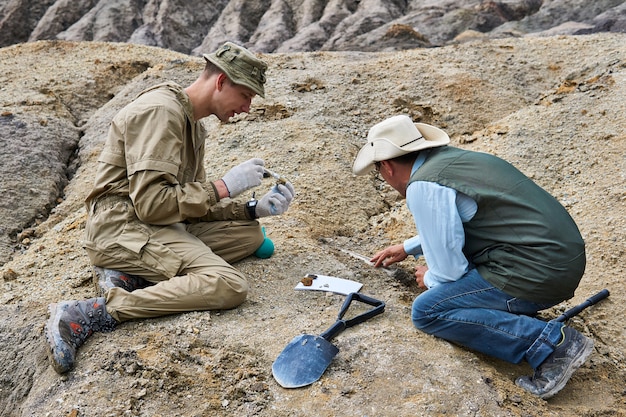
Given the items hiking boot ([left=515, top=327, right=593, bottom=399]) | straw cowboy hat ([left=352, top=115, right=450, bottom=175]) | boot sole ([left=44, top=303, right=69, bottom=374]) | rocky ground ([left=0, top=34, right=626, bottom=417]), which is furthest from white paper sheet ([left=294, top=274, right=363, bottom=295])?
A: boot sole ([left=44, top=303, right=69, bottom=374])

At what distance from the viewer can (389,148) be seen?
2.75m

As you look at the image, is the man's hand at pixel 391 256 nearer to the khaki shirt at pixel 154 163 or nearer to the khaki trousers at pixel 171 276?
the khaki trousers at pixel 171 276

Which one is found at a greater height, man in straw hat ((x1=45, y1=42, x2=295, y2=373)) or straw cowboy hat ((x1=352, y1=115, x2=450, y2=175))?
straw cowboy hat ((x1=352, y1=115, x2=450, y2=175))

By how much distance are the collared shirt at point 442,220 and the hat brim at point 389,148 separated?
0.63 feet

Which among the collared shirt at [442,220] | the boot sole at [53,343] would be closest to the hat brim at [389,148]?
the collared shirt at [442,220]

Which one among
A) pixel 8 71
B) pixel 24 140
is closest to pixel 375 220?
pixel 24 140

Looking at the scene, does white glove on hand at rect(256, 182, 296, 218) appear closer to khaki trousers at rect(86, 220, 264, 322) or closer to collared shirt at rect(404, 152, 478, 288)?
khaki trousers at rect(86, 220, 264, 322)

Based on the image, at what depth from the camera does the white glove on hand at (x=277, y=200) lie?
3.64 metres

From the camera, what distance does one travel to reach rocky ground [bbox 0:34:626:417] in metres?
2.62

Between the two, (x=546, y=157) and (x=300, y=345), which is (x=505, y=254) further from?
(x=546, y=157)

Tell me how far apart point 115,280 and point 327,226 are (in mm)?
1822

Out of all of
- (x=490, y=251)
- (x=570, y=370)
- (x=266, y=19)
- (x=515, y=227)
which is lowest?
(x=266, y=19)

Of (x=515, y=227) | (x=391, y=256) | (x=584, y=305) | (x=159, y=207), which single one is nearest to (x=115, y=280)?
(x=159, y=207)

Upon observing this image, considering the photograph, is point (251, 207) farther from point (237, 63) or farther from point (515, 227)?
point (515, 227)
